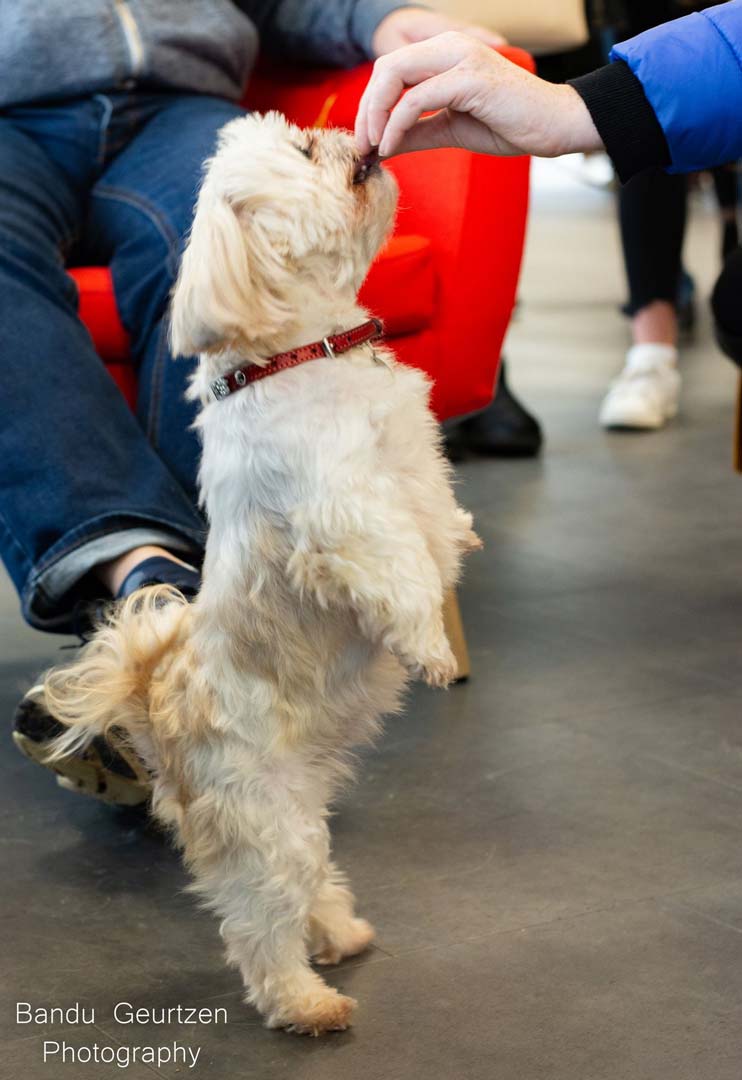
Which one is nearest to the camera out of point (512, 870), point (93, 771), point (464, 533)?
point (464, 533)

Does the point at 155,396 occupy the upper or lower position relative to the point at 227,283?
lower

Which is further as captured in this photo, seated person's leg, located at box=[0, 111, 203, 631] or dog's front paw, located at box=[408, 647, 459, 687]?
seated person's leg, located at box=[0, 111, 203, 631]

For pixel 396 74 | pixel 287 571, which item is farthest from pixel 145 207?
pixel 287 571

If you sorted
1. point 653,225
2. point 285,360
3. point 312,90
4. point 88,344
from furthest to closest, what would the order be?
point 653,225 → point 312,90 → point 88,344 → point 285,360

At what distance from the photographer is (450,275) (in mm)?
2166

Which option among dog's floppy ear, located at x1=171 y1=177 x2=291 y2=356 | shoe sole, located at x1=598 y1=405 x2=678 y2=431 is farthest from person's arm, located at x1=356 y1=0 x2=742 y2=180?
shoe sole, located at x1=598 y1=405 x2=678 y2=431

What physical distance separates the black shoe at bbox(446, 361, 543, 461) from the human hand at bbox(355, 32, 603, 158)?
2151 millimetres

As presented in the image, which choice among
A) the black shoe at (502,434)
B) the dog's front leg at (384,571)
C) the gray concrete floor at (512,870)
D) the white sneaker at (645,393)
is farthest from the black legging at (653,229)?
the dog's front leg at (384,571)

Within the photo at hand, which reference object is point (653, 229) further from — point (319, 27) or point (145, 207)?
point (145, 207)

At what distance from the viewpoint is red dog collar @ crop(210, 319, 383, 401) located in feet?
4.16

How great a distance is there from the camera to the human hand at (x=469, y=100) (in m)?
1.34

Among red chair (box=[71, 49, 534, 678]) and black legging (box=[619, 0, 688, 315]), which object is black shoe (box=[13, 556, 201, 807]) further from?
black legging (box=[619, 0, 688, 315])

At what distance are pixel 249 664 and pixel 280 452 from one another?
0.67 feet

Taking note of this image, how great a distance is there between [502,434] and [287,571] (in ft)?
7.91
